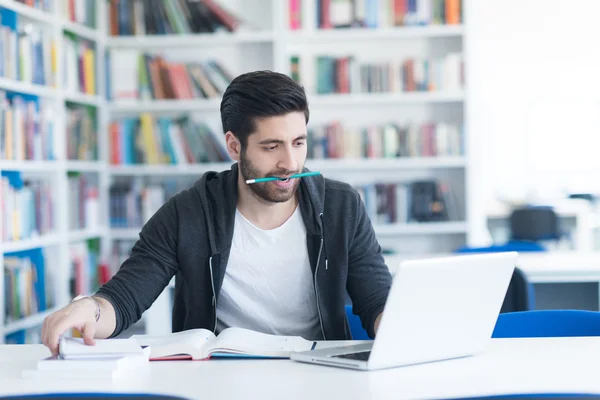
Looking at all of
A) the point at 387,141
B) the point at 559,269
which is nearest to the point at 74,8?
the point at 387,141

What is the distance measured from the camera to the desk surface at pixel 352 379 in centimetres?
134

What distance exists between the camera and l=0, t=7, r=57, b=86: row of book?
3459 mm

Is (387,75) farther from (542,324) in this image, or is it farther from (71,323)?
(71,323)

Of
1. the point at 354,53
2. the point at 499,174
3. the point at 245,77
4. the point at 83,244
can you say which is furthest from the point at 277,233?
the point at 499,174

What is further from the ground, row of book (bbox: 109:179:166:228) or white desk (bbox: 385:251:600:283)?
row of book (bbox: 109:179:166:228)

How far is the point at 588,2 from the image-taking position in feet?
26.9

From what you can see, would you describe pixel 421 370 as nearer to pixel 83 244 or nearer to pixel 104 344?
pixel 104 344

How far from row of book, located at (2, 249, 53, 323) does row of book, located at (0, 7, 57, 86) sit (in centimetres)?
81

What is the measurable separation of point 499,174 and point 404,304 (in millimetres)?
7371

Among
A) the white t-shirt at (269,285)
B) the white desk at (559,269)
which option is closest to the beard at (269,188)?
the white t-shirt at (269,285)

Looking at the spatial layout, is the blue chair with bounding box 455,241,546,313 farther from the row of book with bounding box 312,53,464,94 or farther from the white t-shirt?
the row of book with bounding box 312,53,464,94

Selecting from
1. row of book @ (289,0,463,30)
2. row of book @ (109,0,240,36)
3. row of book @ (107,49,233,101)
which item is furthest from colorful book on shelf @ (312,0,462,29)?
row of book @ (107,49,233,101)

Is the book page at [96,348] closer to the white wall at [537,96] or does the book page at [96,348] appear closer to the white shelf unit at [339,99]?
the white shelf unit at [339,99]

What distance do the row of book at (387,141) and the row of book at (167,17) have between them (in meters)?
0.81
